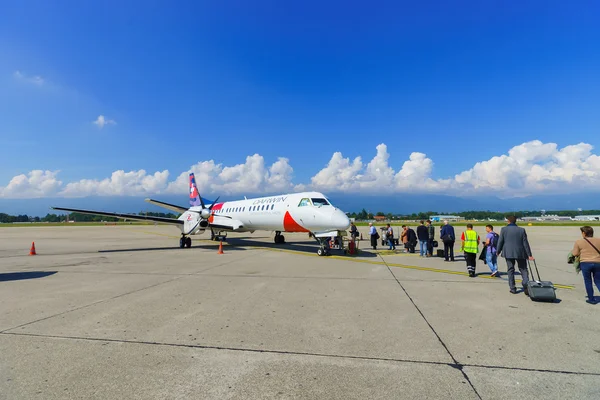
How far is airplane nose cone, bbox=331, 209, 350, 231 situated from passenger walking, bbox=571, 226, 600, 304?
8.06 metres

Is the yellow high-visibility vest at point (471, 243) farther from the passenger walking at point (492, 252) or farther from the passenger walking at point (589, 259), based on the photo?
the passenger walking at point (589, 259)

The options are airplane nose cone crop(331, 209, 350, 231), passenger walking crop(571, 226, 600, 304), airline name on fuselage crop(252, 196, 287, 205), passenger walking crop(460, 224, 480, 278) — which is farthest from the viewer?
airline name on fuselage crop(252, 196, 287, 205)

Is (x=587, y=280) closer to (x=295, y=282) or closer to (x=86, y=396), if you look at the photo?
(x=295, y=282)

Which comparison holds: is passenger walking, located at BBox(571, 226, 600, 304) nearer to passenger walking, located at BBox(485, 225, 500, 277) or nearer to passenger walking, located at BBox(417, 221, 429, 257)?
passenger walking, located at BBox(485, 225, 500, 277)

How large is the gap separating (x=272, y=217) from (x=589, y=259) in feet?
45.3

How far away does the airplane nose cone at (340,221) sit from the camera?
14.1m

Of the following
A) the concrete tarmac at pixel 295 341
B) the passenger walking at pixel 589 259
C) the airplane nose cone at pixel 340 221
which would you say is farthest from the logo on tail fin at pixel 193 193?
the passenger walking at pixel 589 259

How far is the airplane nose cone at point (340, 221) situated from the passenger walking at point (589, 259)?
8064mm

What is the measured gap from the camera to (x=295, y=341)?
4836 millimetres

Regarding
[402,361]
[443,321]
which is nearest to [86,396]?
[402,361]

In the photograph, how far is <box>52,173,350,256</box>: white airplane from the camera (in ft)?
49.0

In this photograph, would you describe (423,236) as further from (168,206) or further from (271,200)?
(168,206)

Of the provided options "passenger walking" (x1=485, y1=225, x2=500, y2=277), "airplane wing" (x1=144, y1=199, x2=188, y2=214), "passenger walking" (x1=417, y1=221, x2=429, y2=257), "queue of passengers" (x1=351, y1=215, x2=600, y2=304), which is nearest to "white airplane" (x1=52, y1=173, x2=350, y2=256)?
"airplane wing" (x1=144, y1=199, x2=188, y2=214)

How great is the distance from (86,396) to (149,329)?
209 cm
